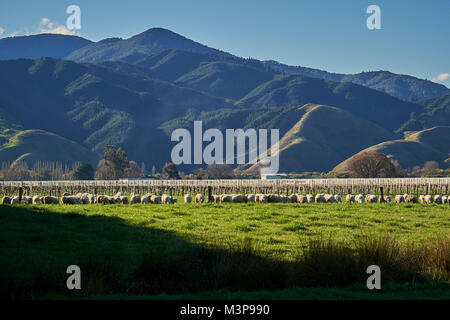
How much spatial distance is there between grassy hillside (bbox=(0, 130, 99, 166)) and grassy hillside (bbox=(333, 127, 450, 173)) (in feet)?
269

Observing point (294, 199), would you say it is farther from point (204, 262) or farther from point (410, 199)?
point (204, 262)

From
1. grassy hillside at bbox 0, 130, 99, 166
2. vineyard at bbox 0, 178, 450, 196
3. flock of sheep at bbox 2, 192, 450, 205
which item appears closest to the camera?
flock of sheep at bbox 2, 192, 450, 205

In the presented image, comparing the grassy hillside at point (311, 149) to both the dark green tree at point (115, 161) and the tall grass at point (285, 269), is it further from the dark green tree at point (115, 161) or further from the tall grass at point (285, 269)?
the tall grass at point (285, 269)

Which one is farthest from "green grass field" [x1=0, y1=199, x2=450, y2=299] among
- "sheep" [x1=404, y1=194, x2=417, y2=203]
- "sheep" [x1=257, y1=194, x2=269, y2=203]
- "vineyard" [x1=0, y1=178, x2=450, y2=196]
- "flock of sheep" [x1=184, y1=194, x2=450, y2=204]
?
"vineyard" [x1=0, y1=178, x2=450, y2=196]

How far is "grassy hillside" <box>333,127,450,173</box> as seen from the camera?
159625mm

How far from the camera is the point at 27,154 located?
16188 centimetres

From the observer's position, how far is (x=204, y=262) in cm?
1369

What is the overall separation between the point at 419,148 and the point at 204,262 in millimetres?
168352

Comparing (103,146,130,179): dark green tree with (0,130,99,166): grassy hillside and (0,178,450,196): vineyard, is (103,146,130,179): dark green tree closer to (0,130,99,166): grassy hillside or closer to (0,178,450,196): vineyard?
(0,130,99,166): grassy hillside

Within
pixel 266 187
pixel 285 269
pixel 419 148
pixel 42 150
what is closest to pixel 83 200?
pixel 285 269
